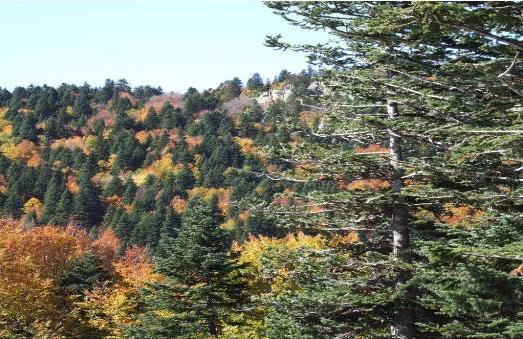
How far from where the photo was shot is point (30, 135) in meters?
110

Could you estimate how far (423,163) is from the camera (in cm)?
820

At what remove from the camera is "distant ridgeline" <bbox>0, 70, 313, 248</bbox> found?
7938 centimetres

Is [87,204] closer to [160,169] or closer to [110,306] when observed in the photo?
[160,169]

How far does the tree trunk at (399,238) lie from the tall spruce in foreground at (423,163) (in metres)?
0.02

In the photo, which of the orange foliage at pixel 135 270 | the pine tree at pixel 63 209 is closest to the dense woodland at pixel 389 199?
the orange foliage at pixel 135 270

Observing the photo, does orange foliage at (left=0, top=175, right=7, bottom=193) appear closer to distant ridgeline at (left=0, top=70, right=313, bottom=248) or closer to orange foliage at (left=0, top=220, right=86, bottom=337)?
distant ridgeline at (left=0, top=70, right=313, bottom=248)

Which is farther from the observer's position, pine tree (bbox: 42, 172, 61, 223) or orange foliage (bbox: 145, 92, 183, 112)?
orange foliage (bbox: 145, 92, 183, 112)

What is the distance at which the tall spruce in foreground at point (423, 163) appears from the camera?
22.5ft

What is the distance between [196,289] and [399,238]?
9.09m

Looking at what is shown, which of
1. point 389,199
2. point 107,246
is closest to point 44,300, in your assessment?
point 389,199

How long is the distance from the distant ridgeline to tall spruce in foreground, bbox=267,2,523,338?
56.6 m

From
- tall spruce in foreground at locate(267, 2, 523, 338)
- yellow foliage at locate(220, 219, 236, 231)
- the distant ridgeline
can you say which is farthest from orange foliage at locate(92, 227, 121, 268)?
tall spruce in foreground at locate(267, 2, 523, 338)

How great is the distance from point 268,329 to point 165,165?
90717 millimetres

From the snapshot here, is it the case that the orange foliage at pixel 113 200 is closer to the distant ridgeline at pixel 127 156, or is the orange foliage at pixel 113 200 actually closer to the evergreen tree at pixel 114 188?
the distant ridgeline at pixel 127 156
